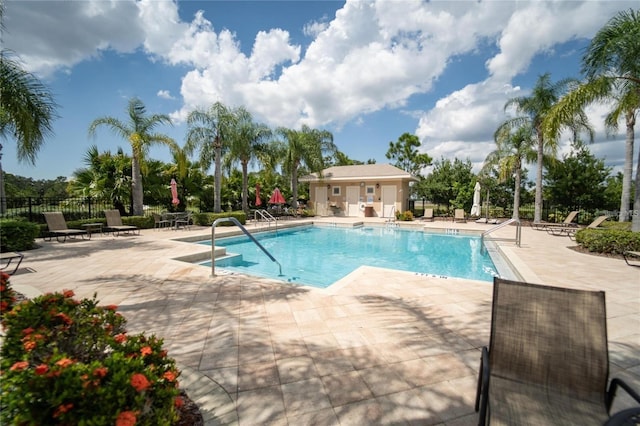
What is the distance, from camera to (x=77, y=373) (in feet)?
4.00

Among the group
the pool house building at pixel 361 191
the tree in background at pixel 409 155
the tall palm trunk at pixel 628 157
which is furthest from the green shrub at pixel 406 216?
the tree in background at pixel 409 155

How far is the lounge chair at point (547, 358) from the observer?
5.66 feet

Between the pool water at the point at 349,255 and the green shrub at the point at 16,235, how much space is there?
16.7ft

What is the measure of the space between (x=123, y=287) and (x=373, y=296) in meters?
4.51

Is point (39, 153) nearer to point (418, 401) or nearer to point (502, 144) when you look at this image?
point (418, 401)

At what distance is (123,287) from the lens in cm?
494

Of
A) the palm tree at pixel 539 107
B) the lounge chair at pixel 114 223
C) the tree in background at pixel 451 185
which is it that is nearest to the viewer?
the lounge chair at pixel 114 223

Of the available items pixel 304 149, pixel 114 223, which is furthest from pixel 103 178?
pixel 304 149

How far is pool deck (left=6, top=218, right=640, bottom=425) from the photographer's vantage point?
220 cm

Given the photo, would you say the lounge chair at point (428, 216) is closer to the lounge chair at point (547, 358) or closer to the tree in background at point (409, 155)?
the lounge chair at point (547, 358)

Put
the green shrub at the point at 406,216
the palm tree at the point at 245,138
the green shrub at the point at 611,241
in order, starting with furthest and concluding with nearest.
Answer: the green shrub at the point at 406,216 → the palm tree at the point at 245,138 → the green shrub at the point at 611,241

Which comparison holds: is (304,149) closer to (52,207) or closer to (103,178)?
(103,178)

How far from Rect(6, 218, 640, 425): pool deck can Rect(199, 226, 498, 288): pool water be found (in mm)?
1976

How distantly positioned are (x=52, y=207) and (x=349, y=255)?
44.0 feet
